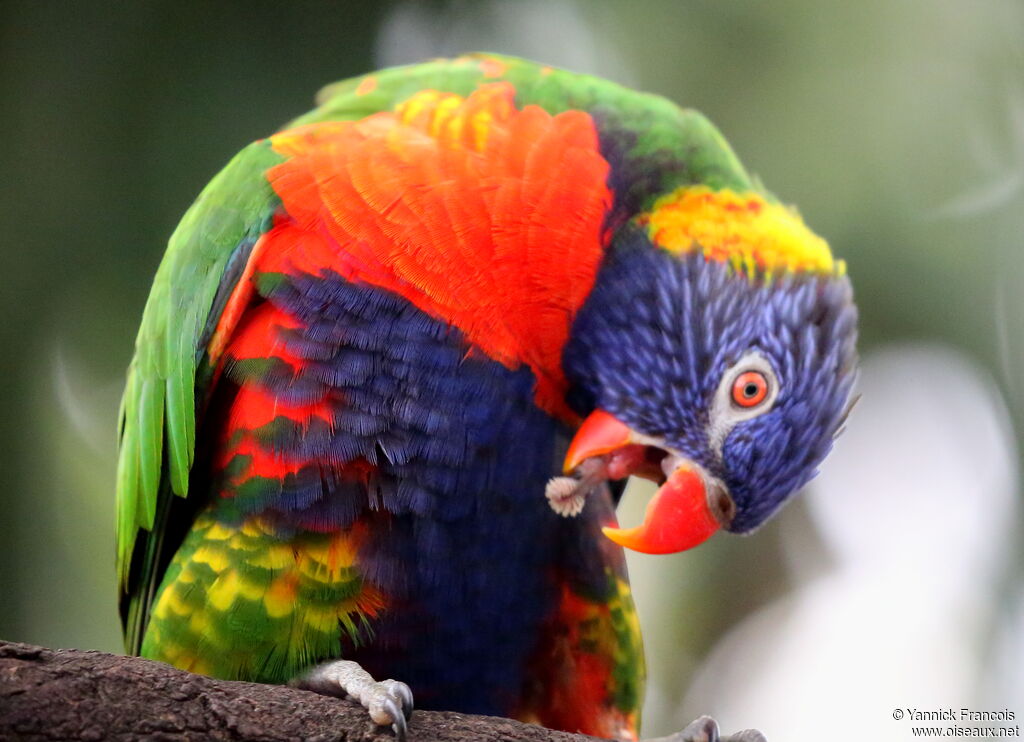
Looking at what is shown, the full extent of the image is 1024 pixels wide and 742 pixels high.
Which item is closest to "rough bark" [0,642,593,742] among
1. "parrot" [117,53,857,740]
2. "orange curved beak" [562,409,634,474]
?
"parrot" [117,53,857,740]

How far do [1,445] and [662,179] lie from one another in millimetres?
2250

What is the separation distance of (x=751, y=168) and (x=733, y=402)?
1778mm

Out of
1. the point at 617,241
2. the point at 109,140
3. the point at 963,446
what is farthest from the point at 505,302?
the point at 963,446

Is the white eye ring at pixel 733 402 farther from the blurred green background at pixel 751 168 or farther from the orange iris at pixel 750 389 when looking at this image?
the blurred green background at pixel 751 168

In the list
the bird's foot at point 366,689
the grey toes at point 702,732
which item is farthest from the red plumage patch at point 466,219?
the grey toes at point 702,732

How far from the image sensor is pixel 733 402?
2104mm

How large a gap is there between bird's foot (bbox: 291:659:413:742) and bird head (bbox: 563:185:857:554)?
0.65 m

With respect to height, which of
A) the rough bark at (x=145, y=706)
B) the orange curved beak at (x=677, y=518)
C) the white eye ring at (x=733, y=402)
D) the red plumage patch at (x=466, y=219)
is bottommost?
the rough bark at (x=145, y=706)

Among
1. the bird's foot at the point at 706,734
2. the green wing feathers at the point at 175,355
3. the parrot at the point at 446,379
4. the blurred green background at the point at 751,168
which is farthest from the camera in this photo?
the blurred green background at the point at 751,168

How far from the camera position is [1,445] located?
2.99 m

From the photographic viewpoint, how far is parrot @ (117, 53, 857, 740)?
2066mm

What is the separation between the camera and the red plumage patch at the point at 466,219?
213cm

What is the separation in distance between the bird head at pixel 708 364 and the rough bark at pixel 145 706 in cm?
75

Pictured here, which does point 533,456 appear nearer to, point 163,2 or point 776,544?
point 163,2
